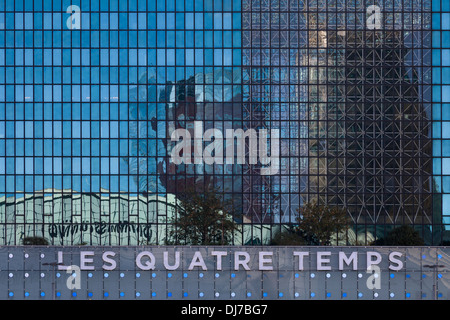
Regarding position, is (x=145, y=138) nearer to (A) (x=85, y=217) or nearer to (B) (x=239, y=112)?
(B) (x=239, y=112)

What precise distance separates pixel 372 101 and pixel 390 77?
11.0 ft

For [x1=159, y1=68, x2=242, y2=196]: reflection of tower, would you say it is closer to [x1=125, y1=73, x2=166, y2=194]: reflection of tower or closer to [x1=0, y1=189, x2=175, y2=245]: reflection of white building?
[x1=125, y1=73, x2=166, y2=194]: reflection of tower

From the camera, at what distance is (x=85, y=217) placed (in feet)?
237

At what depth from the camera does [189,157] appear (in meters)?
72.3

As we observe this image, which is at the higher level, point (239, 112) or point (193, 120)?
point (239, 112)

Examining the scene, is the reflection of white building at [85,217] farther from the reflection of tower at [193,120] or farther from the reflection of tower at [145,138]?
the reflection of tower at [193,120]

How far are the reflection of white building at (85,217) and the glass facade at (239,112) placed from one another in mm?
158

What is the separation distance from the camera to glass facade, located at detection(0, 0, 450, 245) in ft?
236

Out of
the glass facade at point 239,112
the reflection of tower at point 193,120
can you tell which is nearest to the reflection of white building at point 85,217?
the glass facade at point 239,112

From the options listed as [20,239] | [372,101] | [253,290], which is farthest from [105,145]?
[253,290]

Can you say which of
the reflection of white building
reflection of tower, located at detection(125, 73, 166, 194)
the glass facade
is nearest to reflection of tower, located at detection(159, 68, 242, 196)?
the glass facade

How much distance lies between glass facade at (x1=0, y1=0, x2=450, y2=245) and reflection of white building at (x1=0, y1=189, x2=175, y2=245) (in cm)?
16

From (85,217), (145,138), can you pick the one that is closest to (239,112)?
(145,138)

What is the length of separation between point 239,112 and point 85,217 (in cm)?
2074
